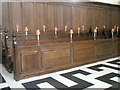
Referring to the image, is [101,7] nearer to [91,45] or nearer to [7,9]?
[91,45]

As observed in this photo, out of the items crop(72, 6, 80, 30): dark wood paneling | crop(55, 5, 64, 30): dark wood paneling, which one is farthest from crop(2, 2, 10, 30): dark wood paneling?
crop(72, 6, 80, 30): dark wood paneling

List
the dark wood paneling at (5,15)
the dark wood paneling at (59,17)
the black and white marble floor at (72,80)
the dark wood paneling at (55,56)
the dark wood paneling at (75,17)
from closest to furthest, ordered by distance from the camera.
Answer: the black and white marble floor at (72,80) → the dark wood paneling at (55,56) → the dark wood paneling at (5,15) → the dark wood paneling at (59,17) → the dark wood paneling at (75,17)

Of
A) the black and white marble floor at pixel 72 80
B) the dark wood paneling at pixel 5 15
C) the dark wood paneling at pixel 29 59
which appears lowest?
the black and white marble floor at pixel 72 80

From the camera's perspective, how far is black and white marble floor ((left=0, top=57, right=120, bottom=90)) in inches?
109

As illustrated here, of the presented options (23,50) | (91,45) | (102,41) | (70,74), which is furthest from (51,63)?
(102,41)

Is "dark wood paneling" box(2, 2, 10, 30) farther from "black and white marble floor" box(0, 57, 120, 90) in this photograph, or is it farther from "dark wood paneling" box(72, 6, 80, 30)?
"dark wood paneling" box(72, 6, 80, 30)

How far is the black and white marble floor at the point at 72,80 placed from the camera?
277 centimetres

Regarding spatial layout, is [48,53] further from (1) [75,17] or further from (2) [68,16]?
(1) [75,17]

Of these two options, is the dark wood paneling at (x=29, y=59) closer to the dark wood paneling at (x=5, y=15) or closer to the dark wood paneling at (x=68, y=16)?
the dark wood paneling at (x=5, y=15)

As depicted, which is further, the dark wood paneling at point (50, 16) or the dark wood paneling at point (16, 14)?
the dark wood paneling at point (50, 16)

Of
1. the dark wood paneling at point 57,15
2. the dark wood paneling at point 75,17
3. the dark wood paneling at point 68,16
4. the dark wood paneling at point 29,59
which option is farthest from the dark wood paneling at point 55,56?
the dark wood paneling at point 75,17

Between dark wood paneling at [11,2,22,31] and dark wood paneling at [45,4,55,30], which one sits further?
dark wood paneling at [45,4,55,30]

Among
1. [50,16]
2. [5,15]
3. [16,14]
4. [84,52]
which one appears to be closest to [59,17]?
[50,16]

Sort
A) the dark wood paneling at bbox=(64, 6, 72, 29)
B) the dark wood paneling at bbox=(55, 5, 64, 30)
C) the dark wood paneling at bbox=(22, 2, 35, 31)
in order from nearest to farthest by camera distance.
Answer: the dark wood paneling at bbox=(22, 2, 35, 31) < the dark wood paneling at bbox=(55, 5, 64, 30) < the dark wood paneling at bbox=(64, 6, 72, 29)
